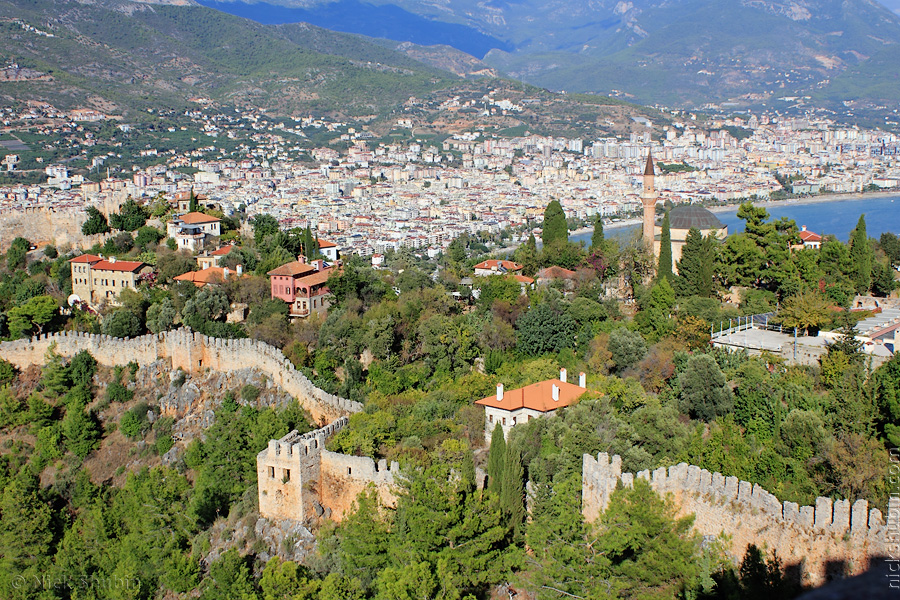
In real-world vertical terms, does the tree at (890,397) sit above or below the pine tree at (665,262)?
below

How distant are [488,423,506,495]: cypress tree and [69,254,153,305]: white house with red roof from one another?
52.4 ft

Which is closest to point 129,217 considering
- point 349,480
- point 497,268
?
point 497,268

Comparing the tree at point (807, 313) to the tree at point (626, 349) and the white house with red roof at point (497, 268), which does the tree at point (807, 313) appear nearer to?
the tree at point (626, 349)

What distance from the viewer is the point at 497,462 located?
1382 cm

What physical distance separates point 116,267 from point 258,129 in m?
93.7

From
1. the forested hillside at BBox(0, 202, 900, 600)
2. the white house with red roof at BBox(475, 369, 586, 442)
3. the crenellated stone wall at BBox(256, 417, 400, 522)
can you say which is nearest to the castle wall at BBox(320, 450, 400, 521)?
the crenellated stone wall at BBox(256, 417, 400, 522)

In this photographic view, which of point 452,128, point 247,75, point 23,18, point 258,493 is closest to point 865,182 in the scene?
point 452,128

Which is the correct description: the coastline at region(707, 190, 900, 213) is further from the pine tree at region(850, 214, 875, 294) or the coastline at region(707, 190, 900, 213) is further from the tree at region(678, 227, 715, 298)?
the tree at region(678, 227, 715, 298)

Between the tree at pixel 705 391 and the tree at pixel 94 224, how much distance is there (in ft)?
71.0

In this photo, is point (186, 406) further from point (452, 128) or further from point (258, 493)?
point (452, 128)

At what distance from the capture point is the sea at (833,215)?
71.8 m

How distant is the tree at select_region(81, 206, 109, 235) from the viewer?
30.7m

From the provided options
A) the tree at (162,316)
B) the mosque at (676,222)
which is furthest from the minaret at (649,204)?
the tree at (162,316)

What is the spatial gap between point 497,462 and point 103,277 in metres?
17.2
